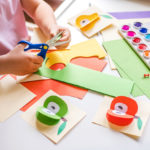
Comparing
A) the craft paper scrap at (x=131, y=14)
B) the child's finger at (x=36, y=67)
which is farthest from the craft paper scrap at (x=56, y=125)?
the craft paper scrap at (x=131, y=14)

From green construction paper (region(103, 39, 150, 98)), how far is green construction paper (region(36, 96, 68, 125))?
211 millimetres

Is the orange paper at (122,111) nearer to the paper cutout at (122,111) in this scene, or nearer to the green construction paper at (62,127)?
the paper cutout at (122,111)

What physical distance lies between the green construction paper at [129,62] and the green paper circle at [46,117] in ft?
0.79

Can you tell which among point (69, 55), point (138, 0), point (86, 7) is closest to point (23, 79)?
point (69, 55)

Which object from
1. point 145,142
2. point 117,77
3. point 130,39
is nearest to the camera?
point 145,142

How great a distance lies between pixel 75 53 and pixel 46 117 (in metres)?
0.26

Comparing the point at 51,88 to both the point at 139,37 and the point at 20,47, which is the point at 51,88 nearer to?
the point at 20,47

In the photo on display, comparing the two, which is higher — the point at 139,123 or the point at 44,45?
the point at 44,45

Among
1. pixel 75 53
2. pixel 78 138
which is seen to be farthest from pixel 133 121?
pixel 75 53

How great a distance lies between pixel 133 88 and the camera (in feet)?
1.79

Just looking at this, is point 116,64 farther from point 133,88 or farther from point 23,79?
point 23,79

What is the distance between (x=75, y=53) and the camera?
66 cm

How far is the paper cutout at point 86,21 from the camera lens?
2.44 ft

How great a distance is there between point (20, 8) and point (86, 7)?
0.26m
